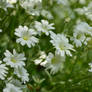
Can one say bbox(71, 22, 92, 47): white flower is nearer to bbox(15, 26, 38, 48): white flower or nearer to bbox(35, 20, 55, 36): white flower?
bbox(35, 20, 55, 36): white flower

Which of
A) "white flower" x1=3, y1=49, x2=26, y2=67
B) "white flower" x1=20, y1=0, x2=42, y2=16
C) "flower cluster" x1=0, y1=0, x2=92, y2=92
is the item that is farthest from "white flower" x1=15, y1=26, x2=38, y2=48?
"white flower" x1=20, y1=0, x2=42, y2=16

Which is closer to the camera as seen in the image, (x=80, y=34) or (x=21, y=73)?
(x=21, y=73)

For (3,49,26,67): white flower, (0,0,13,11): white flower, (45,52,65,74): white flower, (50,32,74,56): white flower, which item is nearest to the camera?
(3,49,26,67): white flower

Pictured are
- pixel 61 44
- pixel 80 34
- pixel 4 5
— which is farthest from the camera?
pixel 4 5

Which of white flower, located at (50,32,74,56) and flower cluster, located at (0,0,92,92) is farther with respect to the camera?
white flower, located at (50,32,74,56)

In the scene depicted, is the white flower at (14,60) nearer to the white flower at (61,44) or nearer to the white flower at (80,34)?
the white flower at (61,44)

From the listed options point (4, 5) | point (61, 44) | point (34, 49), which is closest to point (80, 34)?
point (61, 44)

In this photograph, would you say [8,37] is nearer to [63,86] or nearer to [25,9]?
[25,9]

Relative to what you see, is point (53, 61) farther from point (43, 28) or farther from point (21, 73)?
point (21, 73)
